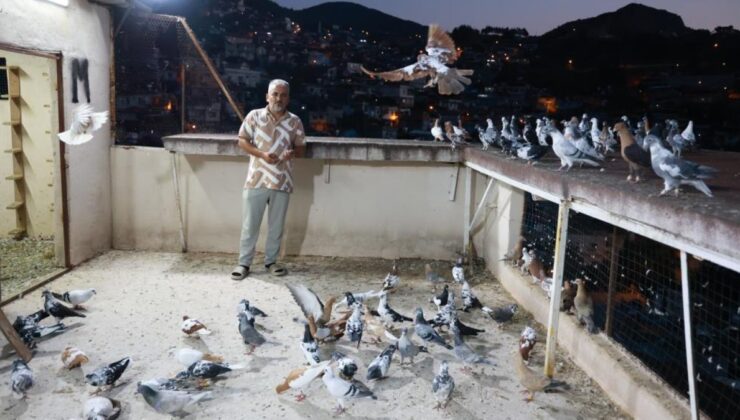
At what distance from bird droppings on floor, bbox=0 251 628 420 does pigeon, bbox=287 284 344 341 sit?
132 mm

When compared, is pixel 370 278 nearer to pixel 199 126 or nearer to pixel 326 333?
pixel 326 333

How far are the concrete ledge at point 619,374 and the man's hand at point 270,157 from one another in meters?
3.63

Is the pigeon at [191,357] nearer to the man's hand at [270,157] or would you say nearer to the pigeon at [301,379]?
the pigeon at [301,379]

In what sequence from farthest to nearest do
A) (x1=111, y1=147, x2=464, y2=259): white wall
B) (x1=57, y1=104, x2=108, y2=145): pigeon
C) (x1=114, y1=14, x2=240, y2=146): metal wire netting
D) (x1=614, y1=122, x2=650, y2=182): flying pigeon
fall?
1. (x1=114, y1=14, x2=240, y2=146): metal wire netting
2. (x1=111, y1=147, x2=464, y2=259): white wall
3. (x1=57, y1=104, x2=108, y2=145): pigeon
4. (x1=614, y1=122, x2=650, y2=182): flying pigeon

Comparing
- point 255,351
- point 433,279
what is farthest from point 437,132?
→ point 255,351

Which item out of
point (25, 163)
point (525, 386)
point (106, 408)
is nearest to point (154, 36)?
point (25, 163)

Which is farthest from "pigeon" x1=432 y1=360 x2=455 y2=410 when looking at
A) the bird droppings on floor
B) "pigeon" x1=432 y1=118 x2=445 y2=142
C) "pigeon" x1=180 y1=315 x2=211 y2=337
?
"pigeon" x1=432 y1=118 x2=445 y2=142

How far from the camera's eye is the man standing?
274 inches

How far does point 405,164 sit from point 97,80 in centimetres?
444

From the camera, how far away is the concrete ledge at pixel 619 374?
352 centimetres

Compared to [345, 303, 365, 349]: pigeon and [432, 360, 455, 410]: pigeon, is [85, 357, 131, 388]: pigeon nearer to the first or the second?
[345, 303, 365, 349]: pigeon

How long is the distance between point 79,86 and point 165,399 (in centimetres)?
500

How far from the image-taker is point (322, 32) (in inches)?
1492

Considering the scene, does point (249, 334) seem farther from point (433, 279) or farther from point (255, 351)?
point (433, 279)
